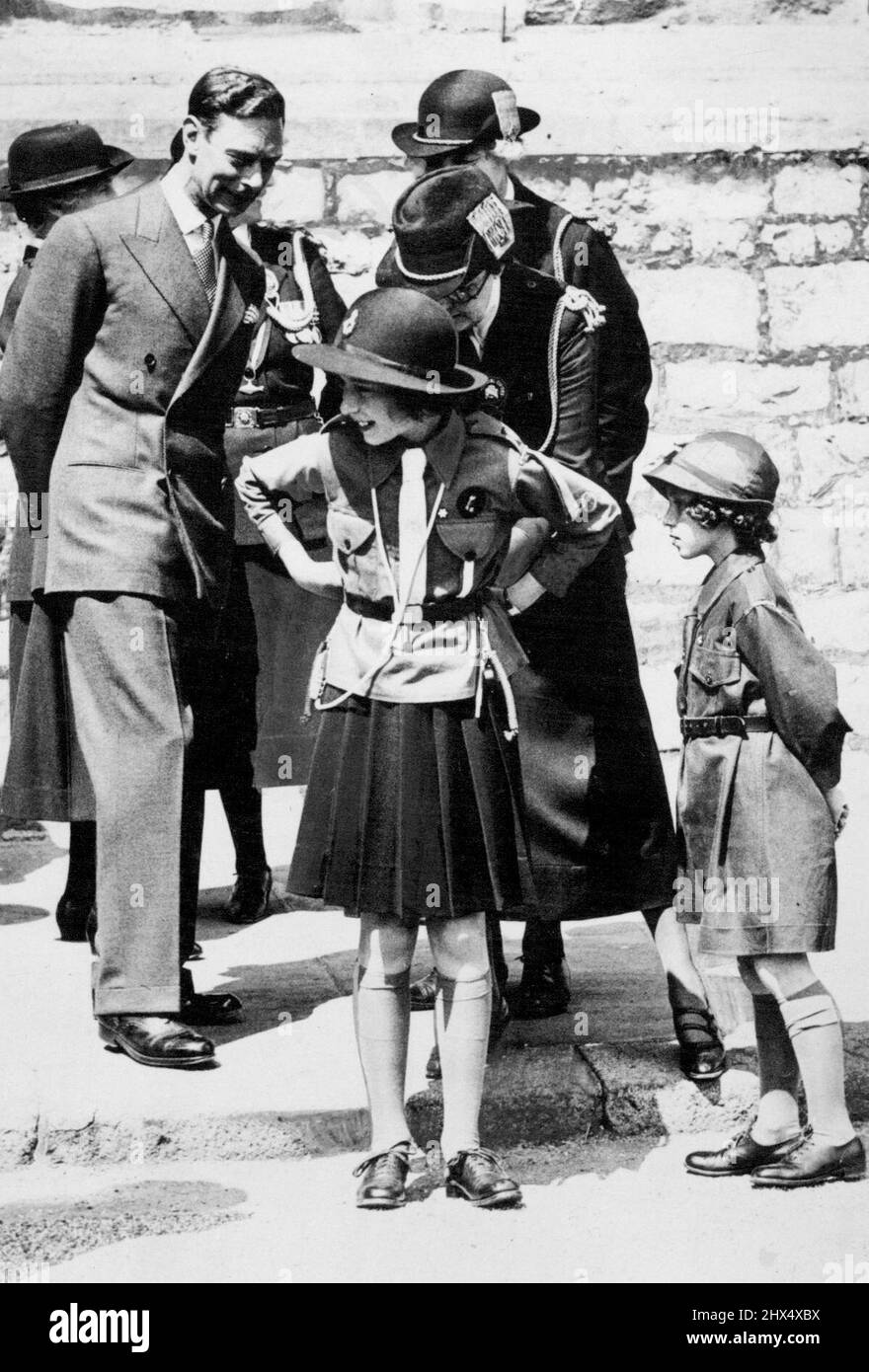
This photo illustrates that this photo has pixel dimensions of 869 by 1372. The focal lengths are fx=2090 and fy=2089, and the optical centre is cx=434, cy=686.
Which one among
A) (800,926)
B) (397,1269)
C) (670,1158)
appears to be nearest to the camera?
(397,1269)

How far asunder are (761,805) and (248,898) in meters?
1.98

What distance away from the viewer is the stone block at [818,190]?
23.5 feet

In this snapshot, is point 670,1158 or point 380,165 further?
point 380,165

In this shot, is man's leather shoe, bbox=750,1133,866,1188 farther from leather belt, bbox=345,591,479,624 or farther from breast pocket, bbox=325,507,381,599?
breast pocket, bbox=325,507,381,599

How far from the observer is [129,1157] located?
13.6 feet

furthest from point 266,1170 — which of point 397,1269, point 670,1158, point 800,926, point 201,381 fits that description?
point 201,381

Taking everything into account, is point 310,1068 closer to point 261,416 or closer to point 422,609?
point 422,609

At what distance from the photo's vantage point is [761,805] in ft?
13.3

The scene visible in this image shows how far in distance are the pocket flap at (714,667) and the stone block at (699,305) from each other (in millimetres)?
3218

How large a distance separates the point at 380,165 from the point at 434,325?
3369 millimetres

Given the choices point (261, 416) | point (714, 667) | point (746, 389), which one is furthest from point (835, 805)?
point (746, 389)

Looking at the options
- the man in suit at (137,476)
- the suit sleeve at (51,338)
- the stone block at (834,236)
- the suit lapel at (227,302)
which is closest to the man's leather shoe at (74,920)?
the man in suit at (137,476)

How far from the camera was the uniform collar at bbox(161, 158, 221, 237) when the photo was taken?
14.5 ft

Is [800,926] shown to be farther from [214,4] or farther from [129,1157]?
[214,4]
